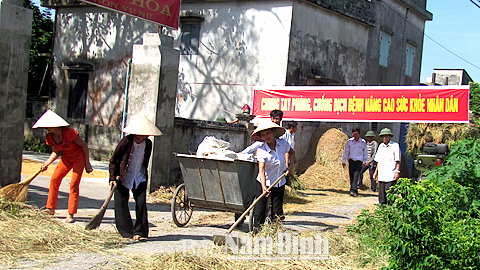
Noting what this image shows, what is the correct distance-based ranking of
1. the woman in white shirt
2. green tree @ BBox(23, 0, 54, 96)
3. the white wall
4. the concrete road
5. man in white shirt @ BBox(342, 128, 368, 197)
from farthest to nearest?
Result: green tree @ BBox(23, 0, 54, 96)
the white wall
man in white shirt @ BBox(342, 128, 368, 197)
the woman in white shirt
the concrete road

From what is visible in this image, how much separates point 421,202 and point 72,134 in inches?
198

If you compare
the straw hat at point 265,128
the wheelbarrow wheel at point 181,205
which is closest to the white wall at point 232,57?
the wheelbarrow wheel at point 181,205

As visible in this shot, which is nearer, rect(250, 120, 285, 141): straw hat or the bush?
the bush

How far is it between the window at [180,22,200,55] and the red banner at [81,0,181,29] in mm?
6199

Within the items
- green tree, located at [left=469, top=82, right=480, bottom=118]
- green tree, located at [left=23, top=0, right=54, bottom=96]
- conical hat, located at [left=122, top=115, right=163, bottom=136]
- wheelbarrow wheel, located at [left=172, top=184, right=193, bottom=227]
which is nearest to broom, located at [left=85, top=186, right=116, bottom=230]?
conical hat, located at [left=122, top=115, right=163, bottom=136]

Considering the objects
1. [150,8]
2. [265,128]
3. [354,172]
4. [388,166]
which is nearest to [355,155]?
[354,172]

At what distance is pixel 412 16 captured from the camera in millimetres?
23094

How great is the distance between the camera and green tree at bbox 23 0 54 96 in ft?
66.4

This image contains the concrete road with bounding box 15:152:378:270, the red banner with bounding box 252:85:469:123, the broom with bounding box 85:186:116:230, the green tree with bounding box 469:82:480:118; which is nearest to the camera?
the concrete road with bounding box 15:152:378:270

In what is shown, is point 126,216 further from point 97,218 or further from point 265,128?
point 265,128

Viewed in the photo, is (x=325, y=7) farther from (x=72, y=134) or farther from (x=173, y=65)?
(x=72, y=134)

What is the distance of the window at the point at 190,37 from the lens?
1719 centimetres

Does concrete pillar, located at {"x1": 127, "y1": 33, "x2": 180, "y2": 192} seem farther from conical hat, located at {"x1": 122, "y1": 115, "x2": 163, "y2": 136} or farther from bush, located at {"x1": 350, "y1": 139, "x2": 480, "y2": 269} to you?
bush, located at {"x1": 350, "y1": 139, "x2": 480, "y2": 269}

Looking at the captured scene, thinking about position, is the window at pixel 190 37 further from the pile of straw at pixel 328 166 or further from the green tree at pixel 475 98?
the green tree at pixel 475 98
